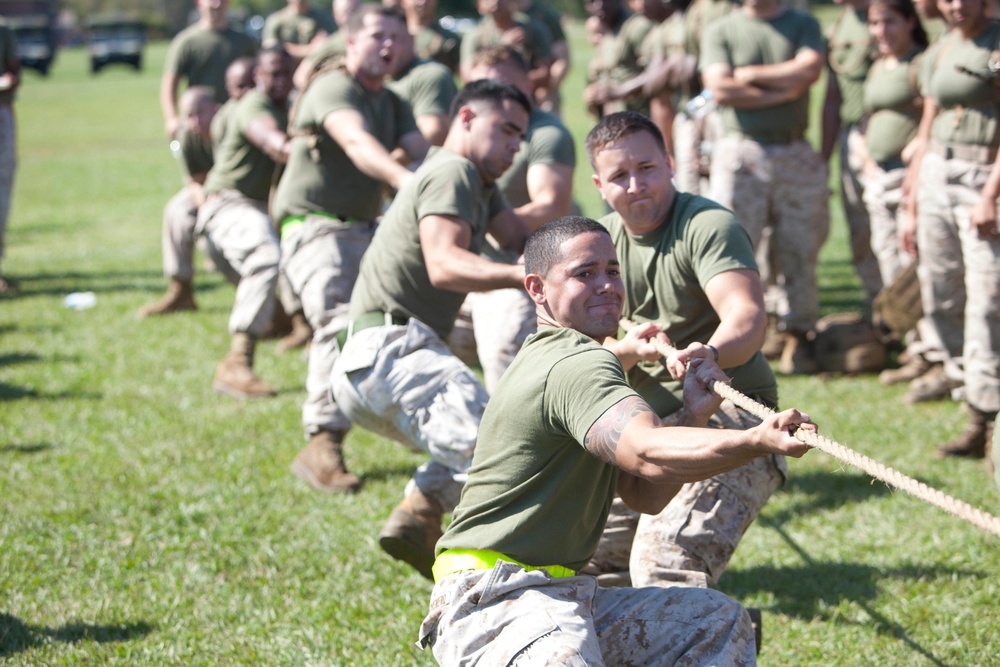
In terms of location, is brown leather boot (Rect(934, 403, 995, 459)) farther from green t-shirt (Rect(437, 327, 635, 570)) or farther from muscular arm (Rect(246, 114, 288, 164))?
muscular arm (Rect(246, 114, 288, 164))

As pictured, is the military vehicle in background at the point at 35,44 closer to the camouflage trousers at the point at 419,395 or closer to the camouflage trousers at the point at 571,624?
the camouflage trousers at the point at 419,395

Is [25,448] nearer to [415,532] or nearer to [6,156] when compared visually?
[415,532]

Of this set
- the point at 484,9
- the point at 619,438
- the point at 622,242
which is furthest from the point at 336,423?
the point at 484,9

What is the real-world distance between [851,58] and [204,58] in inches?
231

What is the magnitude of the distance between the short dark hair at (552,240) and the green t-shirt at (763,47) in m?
4.59

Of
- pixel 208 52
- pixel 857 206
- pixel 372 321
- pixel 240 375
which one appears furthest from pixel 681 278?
pixel 208 52

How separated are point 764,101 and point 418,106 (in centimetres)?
230

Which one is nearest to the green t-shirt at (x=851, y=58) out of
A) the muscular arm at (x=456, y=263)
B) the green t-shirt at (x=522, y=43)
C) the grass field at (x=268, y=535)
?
the grass field at (x=268, y=535)

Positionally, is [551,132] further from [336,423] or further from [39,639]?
[39,639]

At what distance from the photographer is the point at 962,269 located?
643 centimetres

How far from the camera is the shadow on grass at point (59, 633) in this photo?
4.36m

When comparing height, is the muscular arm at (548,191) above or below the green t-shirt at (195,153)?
above

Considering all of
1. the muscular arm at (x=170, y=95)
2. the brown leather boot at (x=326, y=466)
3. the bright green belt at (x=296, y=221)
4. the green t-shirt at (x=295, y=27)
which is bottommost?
the muscular arm at (x=170, y=95)

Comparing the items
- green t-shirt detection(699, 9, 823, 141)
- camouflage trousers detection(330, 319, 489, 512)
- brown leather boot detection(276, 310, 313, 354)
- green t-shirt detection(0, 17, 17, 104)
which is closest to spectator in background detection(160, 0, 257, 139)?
green t-shirt detection(0, 17, 17, 104)
